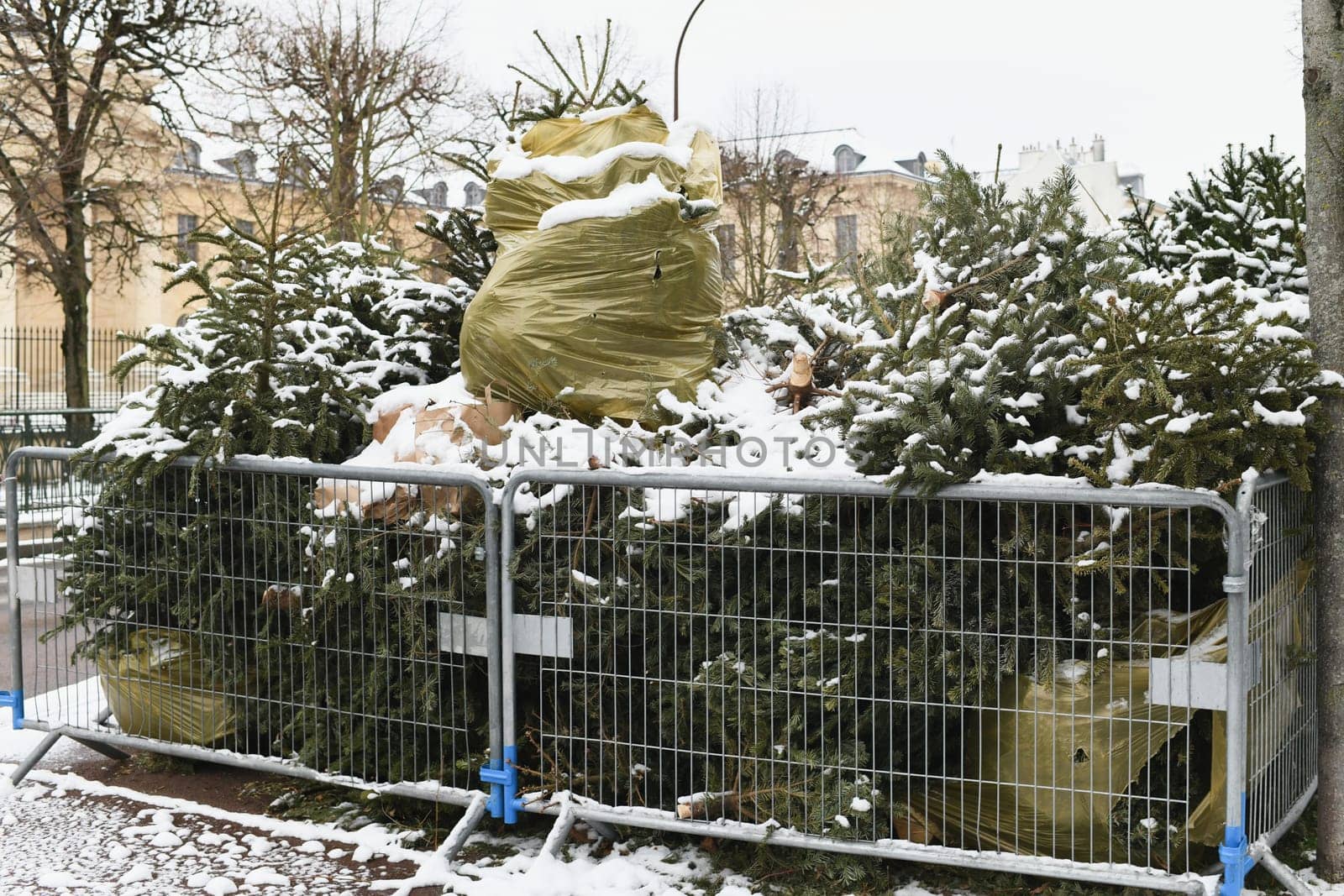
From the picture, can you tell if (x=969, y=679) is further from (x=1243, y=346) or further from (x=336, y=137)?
(x=336, y=137)

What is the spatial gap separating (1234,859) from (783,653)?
141 cm

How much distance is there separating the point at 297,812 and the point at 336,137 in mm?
16420

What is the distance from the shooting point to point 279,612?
4770 mm

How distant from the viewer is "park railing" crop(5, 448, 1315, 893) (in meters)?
3.60

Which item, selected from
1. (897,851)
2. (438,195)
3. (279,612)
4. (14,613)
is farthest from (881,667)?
(438,195)

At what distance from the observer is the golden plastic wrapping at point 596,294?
5.07m

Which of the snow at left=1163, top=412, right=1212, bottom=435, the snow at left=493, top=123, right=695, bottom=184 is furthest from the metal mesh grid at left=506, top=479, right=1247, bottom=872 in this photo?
the snow at left=493, top=123, right=695, bottom=184

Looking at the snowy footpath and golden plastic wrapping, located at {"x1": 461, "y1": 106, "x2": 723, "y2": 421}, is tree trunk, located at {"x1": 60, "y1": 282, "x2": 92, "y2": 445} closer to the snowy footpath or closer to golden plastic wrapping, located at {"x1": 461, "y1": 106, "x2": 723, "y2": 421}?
the snowy footpath

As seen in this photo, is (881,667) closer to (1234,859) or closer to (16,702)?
(1234,859)

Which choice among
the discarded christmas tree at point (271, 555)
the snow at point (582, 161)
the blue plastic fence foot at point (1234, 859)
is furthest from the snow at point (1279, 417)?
the snow at point (582, 161)

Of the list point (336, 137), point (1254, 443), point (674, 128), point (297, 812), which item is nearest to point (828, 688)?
point (1254, 443)

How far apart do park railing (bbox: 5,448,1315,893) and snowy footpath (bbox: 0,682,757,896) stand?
174mm

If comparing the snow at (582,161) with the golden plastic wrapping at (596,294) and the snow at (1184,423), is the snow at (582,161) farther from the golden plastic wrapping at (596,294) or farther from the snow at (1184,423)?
the snow at (1184,423)

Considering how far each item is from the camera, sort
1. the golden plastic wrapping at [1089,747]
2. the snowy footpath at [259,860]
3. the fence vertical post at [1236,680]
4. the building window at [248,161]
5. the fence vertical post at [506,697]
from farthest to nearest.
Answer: the building window at [248,161] < the fence vertical post at [506,697] < the snowy footpath at [259,860] < the golden plastic wrapping at [1089,747] < the fence vertical post at [1236,680]
